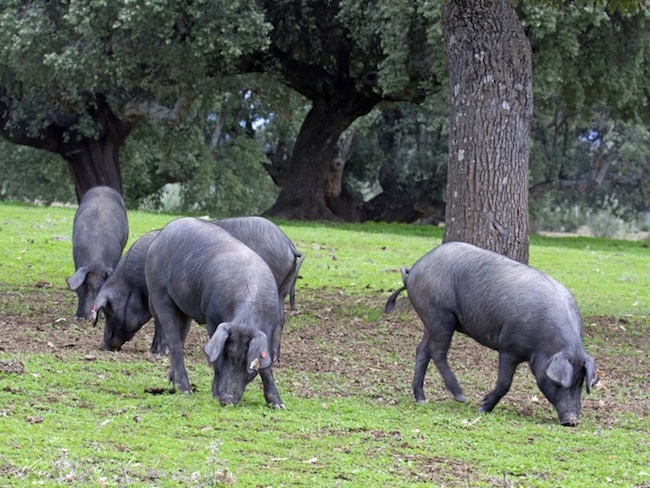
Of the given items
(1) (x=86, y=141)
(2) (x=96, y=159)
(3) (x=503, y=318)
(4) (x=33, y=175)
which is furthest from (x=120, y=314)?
(4) (x=33, y=175)

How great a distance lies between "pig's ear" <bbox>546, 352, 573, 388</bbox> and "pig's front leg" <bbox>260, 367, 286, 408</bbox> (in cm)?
209

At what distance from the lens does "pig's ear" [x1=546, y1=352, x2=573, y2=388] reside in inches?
323

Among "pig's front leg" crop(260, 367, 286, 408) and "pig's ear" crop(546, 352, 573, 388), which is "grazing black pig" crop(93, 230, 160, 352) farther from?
"pig's ear" crop(546, 352, 573, 388)

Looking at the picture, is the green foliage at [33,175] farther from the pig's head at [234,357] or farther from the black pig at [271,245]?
the pig's head at [234,357]

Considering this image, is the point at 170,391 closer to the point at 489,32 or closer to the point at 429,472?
the point at 429,472

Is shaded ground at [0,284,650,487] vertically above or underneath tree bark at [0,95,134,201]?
underneath

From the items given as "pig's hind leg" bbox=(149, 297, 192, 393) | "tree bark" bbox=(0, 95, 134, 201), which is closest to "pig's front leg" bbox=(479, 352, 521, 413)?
"pig's hind leg" bbox=(149, 297, 192, 393)

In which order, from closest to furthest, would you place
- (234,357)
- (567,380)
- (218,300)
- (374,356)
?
(234,357) < (567,380) < (218,300) < (374,356)

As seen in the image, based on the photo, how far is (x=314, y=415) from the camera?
8.02m

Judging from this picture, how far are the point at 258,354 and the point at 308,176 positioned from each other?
23.0 m

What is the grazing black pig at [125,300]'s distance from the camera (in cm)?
1062

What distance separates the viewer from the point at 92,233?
13172 mm

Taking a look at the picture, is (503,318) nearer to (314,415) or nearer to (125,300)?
(314,415)

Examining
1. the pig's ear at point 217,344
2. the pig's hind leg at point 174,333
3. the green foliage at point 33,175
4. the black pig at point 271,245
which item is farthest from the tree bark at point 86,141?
the pig's ear at point 217,344
